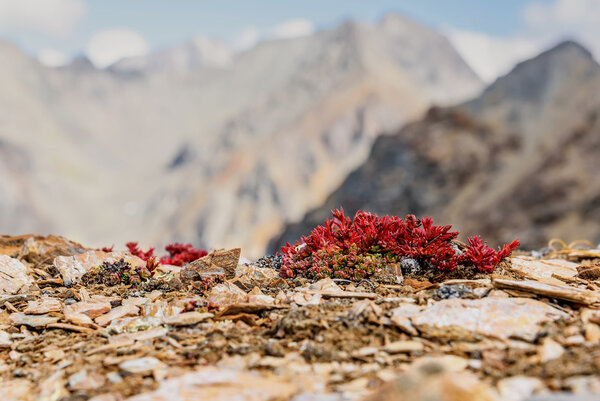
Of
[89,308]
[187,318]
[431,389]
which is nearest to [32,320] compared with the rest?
[89,308]

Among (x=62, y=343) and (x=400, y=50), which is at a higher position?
(x=400, y=50)

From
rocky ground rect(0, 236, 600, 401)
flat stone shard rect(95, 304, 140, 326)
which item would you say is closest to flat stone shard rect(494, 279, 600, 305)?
rocky ground rect(0, 236, 600, 401)

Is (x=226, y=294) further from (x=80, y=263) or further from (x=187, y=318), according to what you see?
(x=80, y=263)

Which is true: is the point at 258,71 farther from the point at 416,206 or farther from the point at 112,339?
the point at 112,339

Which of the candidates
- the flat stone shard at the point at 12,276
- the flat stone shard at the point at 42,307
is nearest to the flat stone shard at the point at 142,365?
the flat stone shard at the point at 42,307

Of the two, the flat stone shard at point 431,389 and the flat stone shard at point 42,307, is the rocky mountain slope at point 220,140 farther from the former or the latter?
the flat stone shard at point 431,389

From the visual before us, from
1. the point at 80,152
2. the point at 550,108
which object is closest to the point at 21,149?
the point at 80,152
